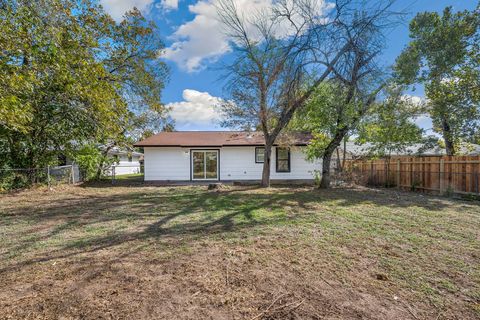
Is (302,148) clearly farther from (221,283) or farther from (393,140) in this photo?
(221,283)

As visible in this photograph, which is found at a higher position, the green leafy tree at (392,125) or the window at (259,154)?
the green leafy tree at (392,125)

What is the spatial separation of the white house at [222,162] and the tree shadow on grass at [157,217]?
6.13 m

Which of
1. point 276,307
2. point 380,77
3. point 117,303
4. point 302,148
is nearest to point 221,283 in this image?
point 276,307

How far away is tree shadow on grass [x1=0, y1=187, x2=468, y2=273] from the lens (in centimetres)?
445

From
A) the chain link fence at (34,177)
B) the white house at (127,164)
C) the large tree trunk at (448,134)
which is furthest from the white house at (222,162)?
the white house at (127,164)

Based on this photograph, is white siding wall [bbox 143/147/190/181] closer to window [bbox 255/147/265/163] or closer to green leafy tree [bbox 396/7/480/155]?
window [bbox 255/147/265/163]

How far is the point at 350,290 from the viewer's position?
278cm

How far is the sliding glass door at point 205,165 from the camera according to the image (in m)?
15.3

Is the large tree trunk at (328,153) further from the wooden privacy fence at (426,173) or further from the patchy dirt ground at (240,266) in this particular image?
the patchy dirt ground at (240,266)

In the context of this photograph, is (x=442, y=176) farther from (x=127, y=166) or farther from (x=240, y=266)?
(x=127, y=166)

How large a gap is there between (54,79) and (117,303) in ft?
26.9

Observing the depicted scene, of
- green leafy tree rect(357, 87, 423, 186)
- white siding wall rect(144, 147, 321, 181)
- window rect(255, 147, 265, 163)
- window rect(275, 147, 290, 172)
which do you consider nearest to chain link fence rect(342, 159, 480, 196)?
green leafy tree rect(357, 87, 423, 186)

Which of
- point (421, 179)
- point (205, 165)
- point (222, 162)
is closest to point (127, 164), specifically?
point (205, 165)

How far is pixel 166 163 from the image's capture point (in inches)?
596
